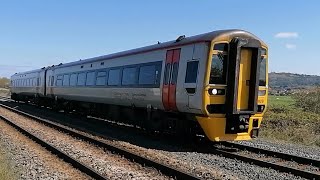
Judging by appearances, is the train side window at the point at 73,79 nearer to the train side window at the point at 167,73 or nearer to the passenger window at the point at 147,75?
the passenger window at the point at 147,75

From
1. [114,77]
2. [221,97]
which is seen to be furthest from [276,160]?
[114,77]

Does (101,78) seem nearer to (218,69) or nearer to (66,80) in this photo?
(66,80)

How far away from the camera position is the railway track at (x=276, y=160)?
8773 mm

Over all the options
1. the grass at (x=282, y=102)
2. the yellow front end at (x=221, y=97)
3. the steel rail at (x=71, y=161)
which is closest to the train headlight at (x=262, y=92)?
the yellow front end at (x=221, y=97)

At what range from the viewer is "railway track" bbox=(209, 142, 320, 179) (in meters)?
8.77

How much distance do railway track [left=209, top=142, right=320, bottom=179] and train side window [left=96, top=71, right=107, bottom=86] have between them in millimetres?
8393

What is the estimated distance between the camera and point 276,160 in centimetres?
1053

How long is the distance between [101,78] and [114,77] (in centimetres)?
185

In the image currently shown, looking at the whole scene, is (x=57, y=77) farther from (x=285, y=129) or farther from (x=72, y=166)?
(x=72, y=166)

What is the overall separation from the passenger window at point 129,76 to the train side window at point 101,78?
2.50 m

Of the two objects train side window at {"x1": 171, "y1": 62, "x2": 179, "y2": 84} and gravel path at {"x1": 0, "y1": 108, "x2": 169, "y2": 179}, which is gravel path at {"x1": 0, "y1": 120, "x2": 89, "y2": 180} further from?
train side window at {"x1": 171, "y1": 62, "x2": 179, "y2": 84}

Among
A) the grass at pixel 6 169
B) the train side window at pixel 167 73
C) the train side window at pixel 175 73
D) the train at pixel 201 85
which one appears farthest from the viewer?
the train side window at pixel 167 73

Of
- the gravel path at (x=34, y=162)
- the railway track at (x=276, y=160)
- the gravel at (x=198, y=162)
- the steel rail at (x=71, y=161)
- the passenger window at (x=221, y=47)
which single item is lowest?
the gravel path at (x=34, y=162)

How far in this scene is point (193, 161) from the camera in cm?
1019
